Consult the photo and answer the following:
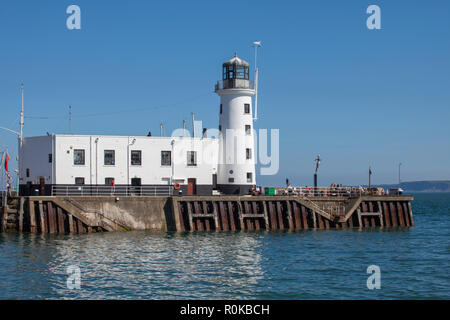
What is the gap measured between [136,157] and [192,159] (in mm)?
5981

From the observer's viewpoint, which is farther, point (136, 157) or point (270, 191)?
point (270, 191)

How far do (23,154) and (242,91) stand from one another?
23761mm

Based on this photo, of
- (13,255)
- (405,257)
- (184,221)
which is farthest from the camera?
(184,221)

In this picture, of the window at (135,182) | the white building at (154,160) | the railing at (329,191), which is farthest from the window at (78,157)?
the railing at (329,191)

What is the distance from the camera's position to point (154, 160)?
57.6 meters

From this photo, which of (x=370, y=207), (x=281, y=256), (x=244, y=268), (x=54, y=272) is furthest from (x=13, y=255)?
(x=370, y=207)

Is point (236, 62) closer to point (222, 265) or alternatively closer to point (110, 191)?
point (110, 191)

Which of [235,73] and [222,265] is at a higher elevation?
[235,73]

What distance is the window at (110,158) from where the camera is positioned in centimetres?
5594

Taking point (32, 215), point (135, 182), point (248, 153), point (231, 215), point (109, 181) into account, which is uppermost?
point (248, 153)

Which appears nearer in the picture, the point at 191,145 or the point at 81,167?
the point at 81,167

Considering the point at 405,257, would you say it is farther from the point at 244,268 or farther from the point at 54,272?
the point at 54,272

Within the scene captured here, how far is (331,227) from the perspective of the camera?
58.1 meters

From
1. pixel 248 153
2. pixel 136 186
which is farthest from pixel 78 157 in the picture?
pixel 248 153
